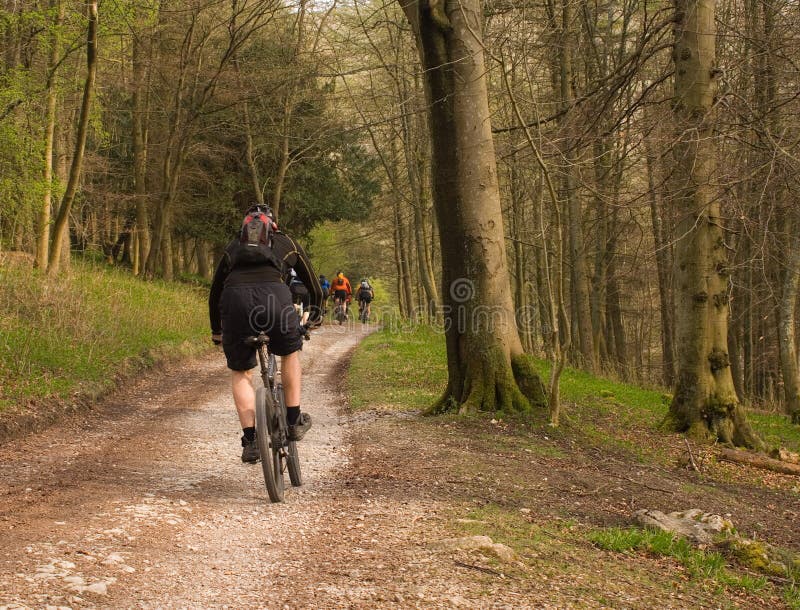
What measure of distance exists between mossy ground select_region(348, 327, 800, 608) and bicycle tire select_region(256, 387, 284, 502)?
1.19 metres

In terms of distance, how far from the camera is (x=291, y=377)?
5.76 metres

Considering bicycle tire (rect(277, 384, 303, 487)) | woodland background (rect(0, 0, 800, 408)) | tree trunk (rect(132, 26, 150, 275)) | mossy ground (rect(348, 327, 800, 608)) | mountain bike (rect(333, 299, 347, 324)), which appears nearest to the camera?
mossy ground (rect(348, 327, 800, 608))

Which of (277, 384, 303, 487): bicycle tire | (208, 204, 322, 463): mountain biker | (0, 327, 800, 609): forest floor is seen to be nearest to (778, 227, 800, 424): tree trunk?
(0, 327, 800, 609): forest floor

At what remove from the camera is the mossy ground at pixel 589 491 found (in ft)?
14.7

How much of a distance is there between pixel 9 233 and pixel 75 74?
15.2 feet

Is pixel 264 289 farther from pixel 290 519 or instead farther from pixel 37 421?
pixel 37 421

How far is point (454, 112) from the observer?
8.98 m

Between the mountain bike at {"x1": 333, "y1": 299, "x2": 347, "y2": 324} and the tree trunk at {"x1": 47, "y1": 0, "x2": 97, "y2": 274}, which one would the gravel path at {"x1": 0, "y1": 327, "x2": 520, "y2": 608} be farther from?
the mountain bike at {"x1": 333, "y1": 299, "x2": 347, "y2": 324}

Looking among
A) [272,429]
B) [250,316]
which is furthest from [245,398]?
[250,316]

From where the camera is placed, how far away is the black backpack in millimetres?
5332

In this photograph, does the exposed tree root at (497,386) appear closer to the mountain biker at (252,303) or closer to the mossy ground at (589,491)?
the mossy ground at (589,491)

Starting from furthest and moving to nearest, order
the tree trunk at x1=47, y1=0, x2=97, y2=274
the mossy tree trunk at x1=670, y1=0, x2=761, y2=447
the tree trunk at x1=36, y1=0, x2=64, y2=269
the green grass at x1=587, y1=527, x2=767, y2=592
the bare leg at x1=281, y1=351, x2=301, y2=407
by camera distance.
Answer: the tree trunk at x1=36, y1=0, x2=64, y2=269
the tree trunk at x1=47, y1=0, x2=97, y2=274
the mossy tree trunk at x1=670, y1=0, x2=761, y2=447
the bare leg at x1=281, y1=351, x2=301, y2=407
the green grass at x1=587, y1=527, x2=767, y2=592

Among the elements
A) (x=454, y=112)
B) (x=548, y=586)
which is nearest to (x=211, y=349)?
(x=454, y=112)

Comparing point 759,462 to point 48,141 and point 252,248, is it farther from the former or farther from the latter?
point 48,141
